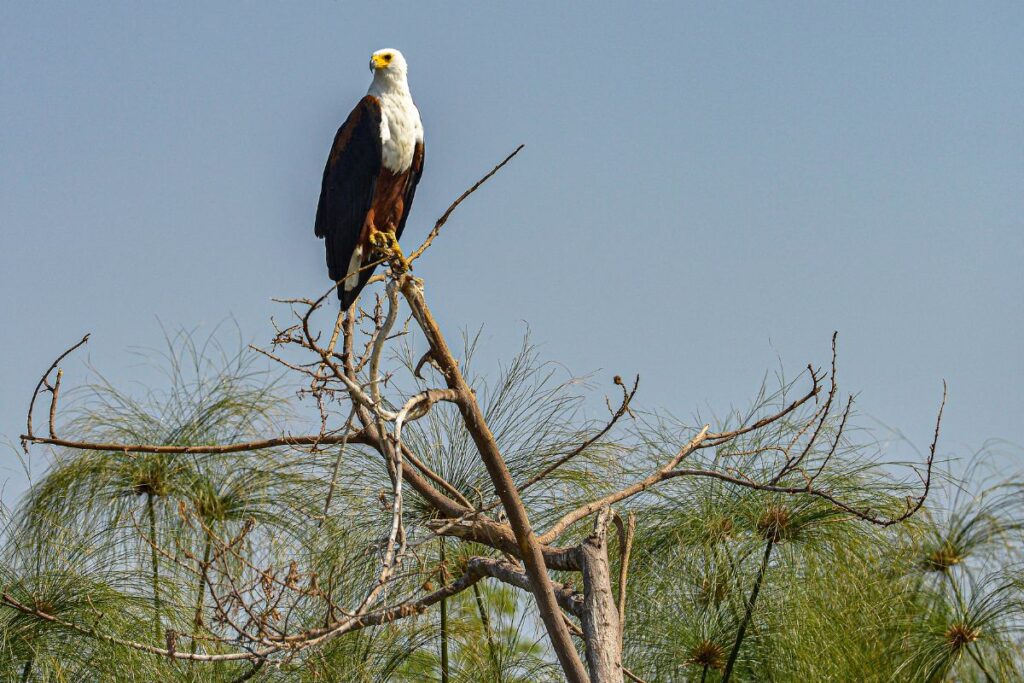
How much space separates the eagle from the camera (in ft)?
12.6

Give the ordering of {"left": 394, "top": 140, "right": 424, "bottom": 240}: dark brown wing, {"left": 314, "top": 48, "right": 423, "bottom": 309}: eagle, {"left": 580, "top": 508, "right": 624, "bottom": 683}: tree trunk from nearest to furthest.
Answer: {"left": 580, "top": 508, "right": 624, "bottom": 683}: tree trunk
{"left": 314, "top": 48, "right": 423, "bottom": 309}: eagle
{"left": 394, "top": 140, "right": 424, "bottom": 240}: dark brown wing

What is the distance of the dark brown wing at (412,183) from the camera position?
13.4ft

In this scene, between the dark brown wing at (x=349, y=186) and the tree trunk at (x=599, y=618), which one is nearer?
the tree trunk at (x=599, y=618)

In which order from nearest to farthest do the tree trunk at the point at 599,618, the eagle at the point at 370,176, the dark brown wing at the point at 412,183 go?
the tree trunk at the point at 599,618 → the eagle at the point at 370,176 → the dark brown wing at the point at 412,183

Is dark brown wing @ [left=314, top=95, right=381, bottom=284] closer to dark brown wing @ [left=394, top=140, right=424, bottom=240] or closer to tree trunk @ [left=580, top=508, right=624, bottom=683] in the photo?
dark brown wing @ [left=394, top=140, right=424, bottom=240]

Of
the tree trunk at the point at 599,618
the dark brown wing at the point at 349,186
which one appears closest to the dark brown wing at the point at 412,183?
the dark brown wing at the point at 349,186

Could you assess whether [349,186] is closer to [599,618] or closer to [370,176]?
[370,176]

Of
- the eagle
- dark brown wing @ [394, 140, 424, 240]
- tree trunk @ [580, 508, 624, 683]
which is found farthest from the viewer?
dark brown wing @ [394, 140, 424, 240]

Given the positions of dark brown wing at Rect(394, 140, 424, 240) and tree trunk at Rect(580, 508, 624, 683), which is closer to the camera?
tree trunk at Rect(580, 508, 624, 683)

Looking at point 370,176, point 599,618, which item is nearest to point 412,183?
point 370,176

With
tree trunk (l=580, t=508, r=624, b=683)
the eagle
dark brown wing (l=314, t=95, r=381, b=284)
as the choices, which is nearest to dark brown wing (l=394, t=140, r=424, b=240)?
the eagle

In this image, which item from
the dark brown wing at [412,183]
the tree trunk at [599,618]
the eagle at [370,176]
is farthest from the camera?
the dark brown wing at [412,183]

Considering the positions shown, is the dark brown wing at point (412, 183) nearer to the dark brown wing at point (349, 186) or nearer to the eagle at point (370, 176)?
the eagle at point (370, 176)

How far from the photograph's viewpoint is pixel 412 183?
13.5 feet
